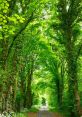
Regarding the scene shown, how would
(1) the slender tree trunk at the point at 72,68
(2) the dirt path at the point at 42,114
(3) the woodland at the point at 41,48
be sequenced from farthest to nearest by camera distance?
1. (2) the dirt path at the point at 42,114
2. (1) the slender tree trunk at the point at 72,68
3. (3) the woodland at the point at 41,48

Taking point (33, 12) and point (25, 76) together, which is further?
point (25, 76)

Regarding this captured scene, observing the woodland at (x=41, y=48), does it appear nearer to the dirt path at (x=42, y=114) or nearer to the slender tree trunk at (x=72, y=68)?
the slender tree trunk at (x=72, y=68)

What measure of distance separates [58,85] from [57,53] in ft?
18.0

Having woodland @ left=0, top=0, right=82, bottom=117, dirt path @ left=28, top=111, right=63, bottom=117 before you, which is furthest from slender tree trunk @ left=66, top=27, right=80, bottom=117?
dirt path @ left=28, top=111, right=63, bottom=117

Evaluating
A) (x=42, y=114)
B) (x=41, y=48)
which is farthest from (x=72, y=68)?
(x=42, y=114)

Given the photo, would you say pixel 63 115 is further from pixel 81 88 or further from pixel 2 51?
pixel 2 51

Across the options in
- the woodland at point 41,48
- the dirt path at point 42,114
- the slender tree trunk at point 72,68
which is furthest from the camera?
the dirt path at point 42,114

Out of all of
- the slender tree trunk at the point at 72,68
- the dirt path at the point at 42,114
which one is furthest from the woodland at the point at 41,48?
the dirt path at the point at 42,114

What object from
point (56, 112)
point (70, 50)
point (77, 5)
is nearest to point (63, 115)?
point (56, 112)

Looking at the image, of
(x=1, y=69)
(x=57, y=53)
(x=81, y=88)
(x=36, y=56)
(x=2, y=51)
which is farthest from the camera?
(x=36, y=56)

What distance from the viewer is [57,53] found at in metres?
34.1

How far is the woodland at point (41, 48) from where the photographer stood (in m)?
17.3

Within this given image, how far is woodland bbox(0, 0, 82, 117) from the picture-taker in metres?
17.3

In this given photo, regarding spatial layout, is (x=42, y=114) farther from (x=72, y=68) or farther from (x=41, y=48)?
(x=72, y=68)
